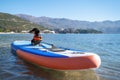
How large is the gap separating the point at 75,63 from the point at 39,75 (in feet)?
8.06

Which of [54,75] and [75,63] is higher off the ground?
[75,63]

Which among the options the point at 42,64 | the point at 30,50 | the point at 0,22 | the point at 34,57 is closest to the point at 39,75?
the point at 42,64

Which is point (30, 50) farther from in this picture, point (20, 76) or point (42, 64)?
point (20, 76)

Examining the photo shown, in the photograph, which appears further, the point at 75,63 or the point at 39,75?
the point at 39,75

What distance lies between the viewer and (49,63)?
1188 cm

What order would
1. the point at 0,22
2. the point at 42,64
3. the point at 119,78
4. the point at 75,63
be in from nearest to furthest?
the point at 75,63, the point at 119,78, the point at 42,64, the point at 0,22

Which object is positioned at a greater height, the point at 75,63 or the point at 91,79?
the point at 75,63

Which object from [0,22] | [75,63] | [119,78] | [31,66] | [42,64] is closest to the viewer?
[75,63]

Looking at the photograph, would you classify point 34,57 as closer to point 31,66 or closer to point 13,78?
point 31,66

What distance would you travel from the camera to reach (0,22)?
6762 inches

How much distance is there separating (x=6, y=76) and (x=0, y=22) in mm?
167896

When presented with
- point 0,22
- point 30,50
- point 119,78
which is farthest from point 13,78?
point 0,22

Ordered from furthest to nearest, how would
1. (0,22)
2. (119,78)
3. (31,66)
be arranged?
(0,22) < (31,66) < (119,78)

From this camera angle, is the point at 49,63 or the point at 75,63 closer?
the point at 75,63
